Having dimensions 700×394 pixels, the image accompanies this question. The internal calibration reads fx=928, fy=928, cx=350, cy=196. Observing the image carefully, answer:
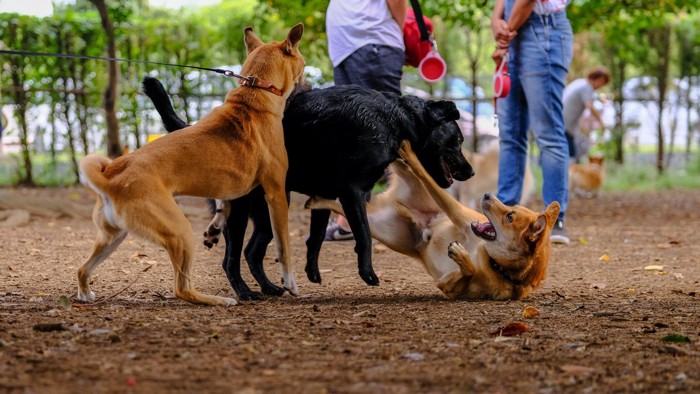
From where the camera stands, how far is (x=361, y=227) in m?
4.61

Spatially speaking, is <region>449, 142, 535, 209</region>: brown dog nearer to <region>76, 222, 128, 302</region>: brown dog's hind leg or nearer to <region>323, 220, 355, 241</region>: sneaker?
<region>323, 220, 355, 241</region>: sneaker

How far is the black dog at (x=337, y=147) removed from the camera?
452 cm

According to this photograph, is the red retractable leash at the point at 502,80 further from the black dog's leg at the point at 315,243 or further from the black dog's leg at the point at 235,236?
the black dog's leg at the point at 235,236

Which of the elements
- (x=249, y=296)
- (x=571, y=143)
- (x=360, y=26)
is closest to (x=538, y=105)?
(x=360, y=26)

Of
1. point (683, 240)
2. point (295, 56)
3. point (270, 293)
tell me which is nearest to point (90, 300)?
point (270, 293)

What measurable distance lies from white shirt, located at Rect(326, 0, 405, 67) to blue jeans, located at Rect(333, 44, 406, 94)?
37 mm

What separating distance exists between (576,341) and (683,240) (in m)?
4.94

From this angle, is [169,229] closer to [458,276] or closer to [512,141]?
[458,276]

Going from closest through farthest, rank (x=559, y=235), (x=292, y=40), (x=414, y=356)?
1. (x=414, y=356)
2. (x=292, y=40)
3. (x=559, y=235)

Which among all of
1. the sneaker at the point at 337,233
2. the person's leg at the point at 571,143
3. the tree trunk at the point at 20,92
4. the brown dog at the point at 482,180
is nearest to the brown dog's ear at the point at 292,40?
the sneaker at the point at 337,233

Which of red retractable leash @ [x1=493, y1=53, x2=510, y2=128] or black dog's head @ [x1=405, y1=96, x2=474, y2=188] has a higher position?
red retractable leash @ [x1=493, y1=53, x2=510, y2=128]

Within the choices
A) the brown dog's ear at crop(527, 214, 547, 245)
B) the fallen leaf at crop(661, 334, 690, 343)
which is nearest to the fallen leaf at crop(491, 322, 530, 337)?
the fallen leaf at crop(661, 334, 690, 343)

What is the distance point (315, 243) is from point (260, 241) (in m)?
0.31

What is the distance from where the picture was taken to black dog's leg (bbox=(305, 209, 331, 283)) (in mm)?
4895
